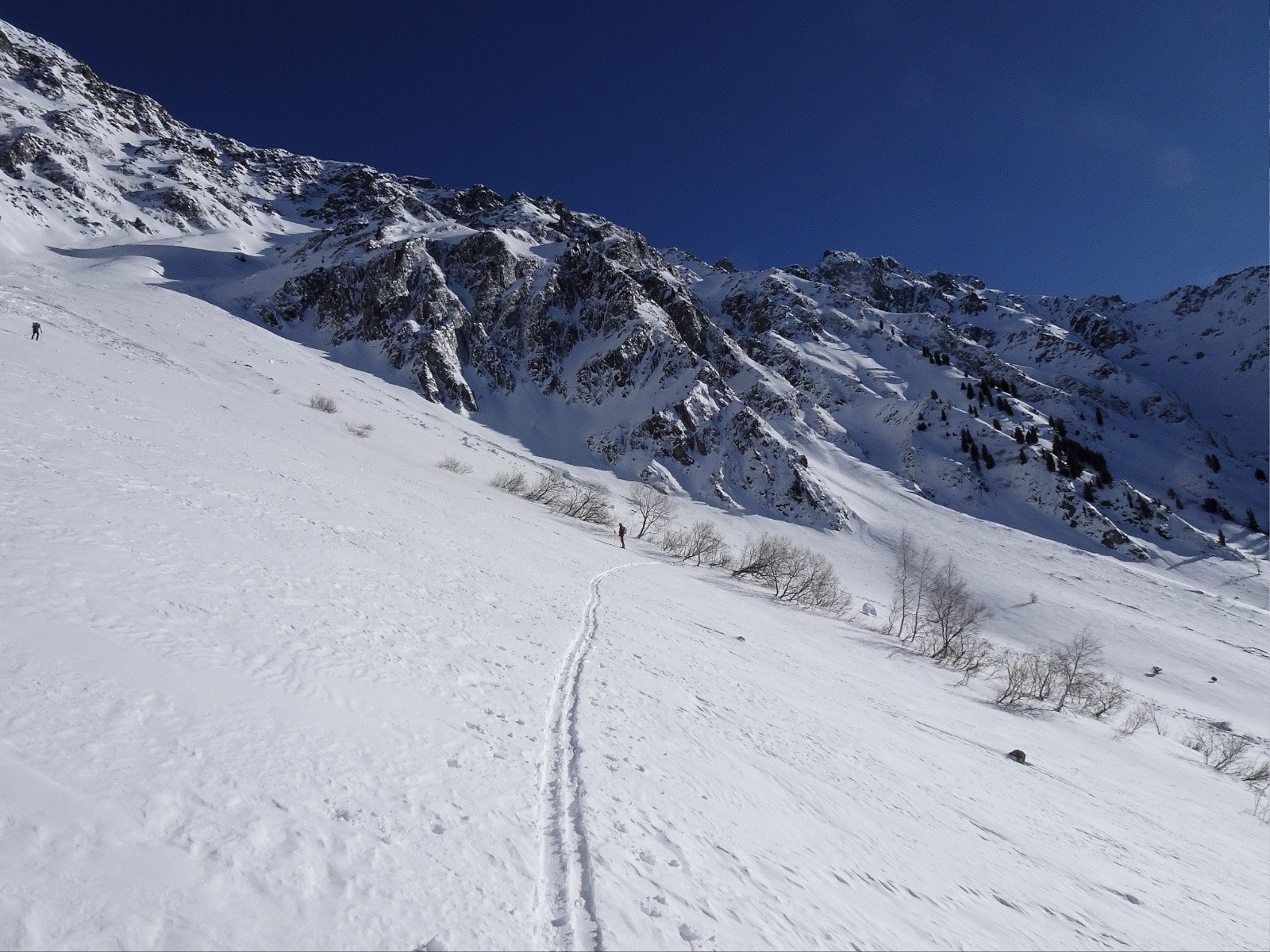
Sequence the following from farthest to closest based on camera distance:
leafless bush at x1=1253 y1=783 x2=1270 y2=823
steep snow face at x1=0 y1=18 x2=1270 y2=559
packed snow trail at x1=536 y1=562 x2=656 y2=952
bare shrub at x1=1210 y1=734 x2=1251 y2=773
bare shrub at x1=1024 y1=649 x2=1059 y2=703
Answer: steep snow face at x1=0 y1=18 x2=1270 y2=559
bare shrub at x1=1024 y1=649 x2=1059 y2=703
bare shrub at x1=1210 y1=734 x2=1251 y2=773
leafless bush at x1=1253 y1=783 x2=1270 y2=823
packed snow trail at x1=536 y1=562 x2=656 y2=952

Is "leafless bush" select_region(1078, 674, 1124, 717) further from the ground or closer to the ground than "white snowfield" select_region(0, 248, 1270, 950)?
further from the ground

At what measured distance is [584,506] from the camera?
158 ft

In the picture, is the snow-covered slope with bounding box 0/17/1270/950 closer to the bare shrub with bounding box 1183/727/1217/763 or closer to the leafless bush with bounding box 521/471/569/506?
the bare shrub with bounding box 1183/727/1217/763

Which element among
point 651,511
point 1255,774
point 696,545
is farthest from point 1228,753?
point 651,511

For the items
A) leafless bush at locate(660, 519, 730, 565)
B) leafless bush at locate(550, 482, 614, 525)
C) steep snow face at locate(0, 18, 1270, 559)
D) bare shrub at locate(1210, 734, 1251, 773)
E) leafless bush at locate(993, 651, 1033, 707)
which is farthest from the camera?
steep snow face at locate(0, 18, 1270, 559)

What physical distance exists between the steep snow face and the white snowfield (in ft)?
180

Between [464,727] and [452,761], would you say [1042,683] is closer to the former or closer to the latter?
[464,727]

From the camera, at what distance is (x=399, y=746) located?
6.38 m

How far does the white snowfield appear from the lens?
13.5 feet

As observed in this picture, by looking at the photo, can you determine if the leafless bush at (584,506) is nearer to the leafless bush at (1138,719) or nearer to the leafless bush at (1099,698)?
the leafless bush at (1099,698)

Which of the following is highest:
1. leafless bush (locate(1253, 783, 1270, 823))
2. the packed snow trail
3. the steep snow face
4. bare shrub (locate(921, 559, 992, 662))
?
the steep snow face

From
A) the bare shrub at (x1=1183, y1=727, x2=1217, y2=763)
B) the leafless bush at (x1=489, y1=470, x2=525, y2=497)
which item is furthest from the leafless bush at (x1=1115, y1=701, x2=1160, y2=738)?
the leafless bush at (x1=489, y1=470, x2=525, y2=497)

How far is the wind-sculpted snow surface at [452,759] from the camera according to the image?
4.11m

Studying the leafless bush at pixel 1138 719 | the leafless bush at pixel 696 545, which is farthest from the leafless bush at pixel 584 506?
the leafless bush at pixel 1138 719
